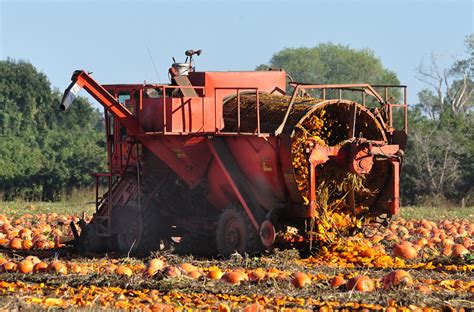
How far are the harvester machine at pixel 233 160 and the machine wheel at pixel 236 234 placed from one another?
2 centimetres

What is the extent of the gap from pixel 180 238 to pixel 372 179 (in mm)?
3599

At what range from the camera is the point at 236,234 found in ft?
51.7

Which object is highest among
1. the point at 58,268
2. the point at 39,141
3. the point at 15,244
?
the point at 39,141

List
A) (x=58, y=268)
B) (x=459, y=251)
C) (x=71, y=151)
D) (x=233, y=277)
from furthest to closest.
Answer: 1. (x=71, y=151)
2. (x=459, y=251)
3. (x=58, y=268)
4. (x=233, y=277)

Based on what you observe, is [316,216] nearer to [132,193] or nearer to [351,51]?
[132,193]

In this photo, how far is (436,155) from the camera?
123ft

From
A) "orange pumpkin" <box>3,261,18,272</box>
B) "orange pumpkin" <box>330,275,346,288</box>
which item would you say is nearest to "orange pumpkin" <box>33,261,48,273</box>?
"orange pumpkin" <box>3,261,18,272</box>

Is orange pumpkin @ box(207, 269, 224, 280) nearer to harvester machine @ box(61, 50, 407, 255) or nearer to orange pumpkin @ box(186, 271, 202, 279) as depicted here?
orange pumpkin @ box(186, 271, 202, 279)

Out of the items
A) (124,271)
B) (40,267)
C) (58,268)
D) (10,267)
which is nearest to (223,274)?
(124,271)

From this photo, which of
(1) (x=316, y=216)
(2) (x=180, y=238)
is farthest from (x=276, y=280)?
(2) (x=180, y=238)

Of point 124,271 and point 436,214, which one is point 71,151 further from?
point 124,271

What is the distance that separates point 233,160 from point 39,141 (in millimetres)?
40381

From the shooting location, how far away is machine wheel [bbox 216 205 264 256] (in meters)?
15.3

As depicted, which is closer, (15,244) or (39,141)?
(15,244)
